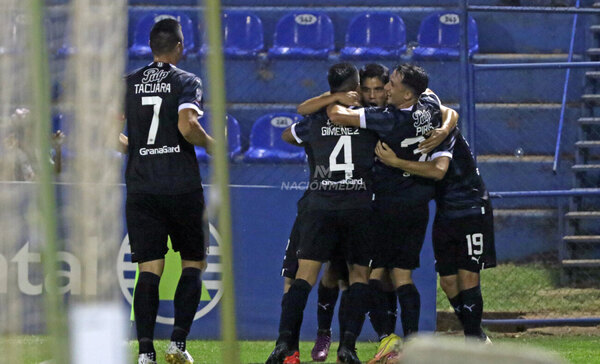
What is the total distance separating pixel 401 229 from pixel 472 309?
27.5 inches

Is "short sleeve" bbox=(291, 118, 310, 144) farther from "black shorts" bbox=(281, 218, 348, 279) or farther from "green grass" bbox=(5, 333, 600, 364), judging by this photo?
"green grass" bbox=(5, 333, 600, 364)

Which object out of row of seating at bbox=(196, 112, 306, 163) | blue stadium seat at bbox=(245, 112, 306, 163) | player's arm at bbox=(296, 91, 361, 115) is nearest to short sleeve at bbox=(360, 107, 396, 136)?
player's arm at bbox=(296, 91, 361, 115)

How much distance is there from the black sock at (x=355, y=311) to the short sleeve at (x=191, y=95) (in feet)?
4.34

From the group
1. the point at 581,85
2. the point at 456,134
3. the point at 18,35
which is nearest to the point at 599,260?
the point at 581,85

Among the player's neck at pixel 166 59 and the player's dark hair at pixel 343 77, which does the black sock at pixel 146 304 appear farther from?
the player's dark hair at pixel 343 77

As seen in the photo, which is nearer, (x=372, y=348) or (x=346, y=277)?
(x=346, y=277)

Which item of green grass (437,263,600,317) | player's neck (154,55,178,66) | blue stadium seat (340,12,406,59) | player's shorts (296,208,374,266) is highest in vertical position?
blue stadium seat (340,12,406,59)

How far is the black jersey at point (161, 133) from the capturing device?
5.57 meters

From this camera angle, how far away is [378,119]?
5.74 meters

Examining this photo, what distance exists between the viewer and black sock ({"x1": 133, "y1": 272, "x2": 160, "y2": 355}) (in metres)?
5.55

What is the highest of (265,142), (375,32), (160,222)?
(375,32)

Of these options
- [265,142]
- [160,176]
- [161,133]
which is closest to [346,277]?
[160,176]

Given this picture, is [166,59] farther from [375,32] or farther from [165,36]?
[375,32]

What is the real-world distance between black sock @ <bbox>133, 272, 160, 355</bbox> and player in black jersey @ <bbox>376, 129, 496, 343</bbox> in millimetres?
1753
